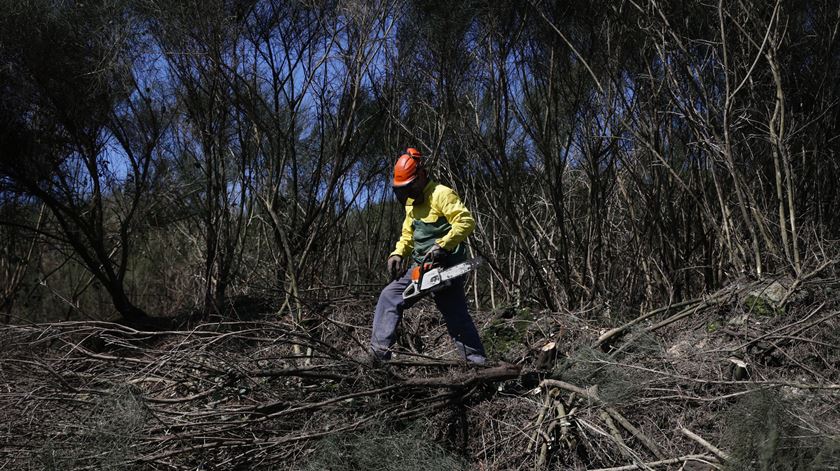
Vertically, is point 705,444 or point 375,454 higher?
point 375,454

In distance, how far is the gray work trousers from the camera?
5480 mm

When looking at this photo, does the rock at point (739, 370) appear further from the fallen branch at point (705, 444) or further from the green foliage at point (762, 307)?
the green foliage at point (762, 307)

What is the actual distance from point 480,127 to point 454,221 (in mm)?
4519

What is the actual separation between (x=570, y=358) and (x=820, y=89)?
364 centimetres

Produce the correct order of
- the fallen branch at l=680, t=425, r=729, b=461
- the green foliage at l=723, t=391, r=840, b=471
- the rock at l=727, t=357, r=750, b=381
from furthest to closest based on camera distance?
1. the rock at l=727, t=357, r=750, b=381
2. the fallen branch at l=680, t=425, r=729, b=461
3. the green foliage at l=723, t=391, r=840, b=471

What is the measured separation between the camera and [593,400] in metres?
5.18

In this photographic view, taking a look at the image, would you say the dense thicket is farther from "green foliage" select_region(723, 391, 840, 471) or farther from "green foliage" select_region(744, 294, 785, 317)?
"green foliage" select_region(723, 391, 840, 471)

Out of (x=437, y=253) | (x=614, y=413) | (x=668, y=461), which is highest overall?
(x=437, y=253)

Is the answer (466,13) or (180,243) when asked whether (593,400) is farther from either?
(180,243)

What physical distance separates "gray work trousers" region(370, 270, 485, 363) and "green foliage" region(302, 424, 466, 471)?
0.67 metres

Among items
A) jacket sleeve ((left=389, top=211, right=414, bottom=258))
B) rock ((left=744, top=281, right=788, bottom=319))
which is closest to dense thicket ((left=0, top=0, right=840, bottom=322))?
rock ((left=744, top=281, right=788, bottom=319))

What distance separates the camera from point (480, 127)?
9742 mm

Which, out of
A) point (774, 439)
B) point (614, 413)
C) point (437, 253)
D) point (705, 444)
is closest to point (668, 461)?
point (705, 444)

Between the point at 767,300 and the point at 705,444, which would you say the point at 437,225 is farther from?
the point at 767,300
